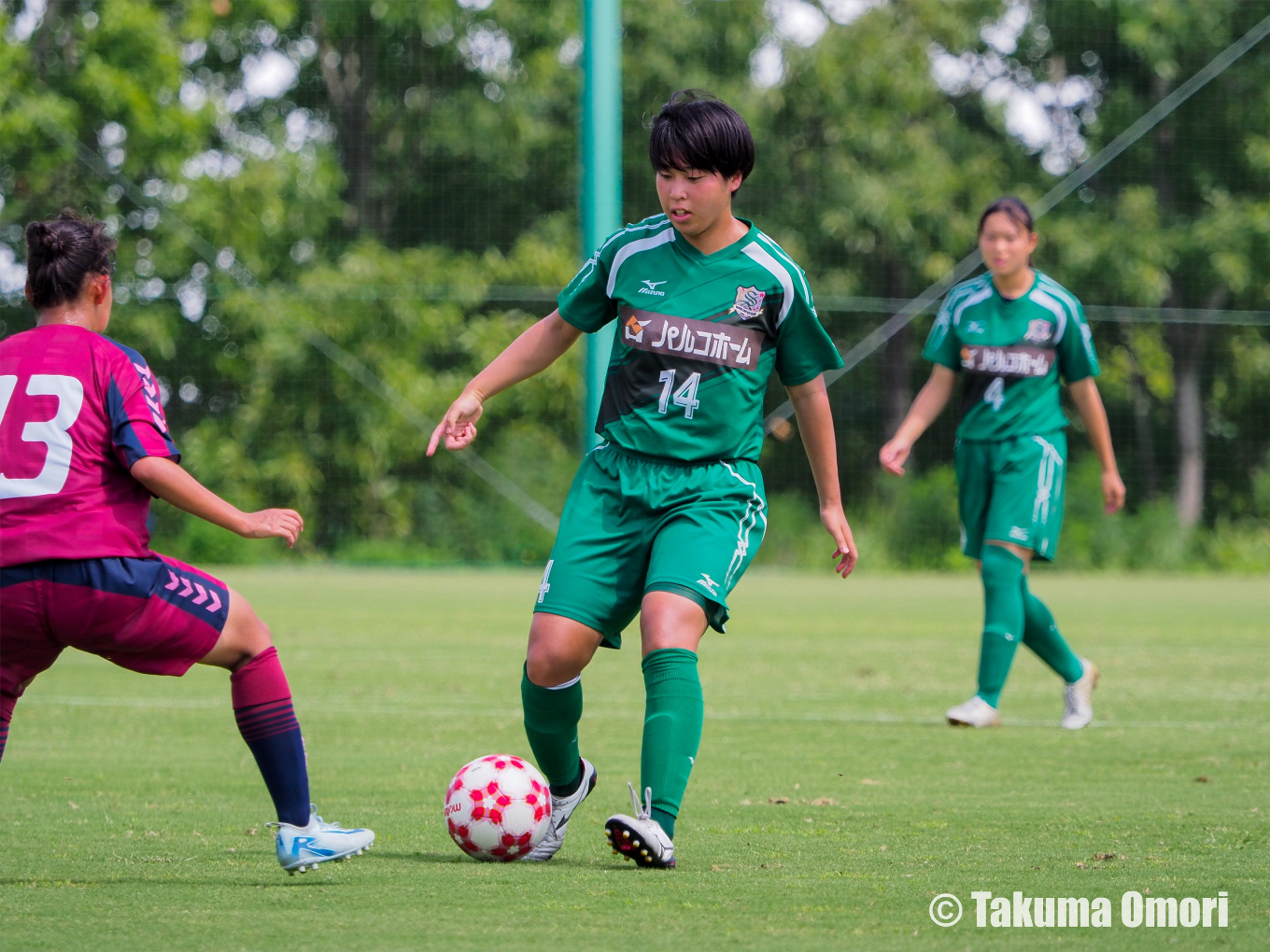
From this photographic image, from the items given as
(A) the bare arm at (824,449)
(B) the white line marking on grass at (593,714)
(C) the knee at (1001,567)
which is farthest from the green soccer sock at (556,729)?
(C) the knee at (1001,567)

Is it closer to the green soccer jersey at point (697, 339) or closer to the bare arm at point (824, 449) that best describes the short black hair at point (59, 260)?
the green soccer jersey at point (697, 339)

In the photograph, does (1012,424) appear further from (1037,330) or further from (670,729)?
(670,729)

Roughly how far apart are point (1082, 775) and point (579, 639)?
2.24 metres

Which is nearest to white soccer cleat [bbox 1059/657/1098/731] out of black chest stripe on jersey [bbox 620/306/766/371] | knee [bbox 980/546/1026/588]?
knee [bbox 980/546/1026/588]

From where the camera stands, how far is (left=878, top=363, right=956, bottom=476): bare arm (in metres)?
6.51

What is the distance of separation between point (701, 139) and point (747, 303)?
429mm

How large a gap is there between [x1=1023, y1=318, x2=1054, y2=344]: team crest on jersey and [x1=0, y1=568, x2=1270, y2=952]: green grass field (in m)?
1.62

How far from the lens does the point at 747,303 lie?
4023 millimetres

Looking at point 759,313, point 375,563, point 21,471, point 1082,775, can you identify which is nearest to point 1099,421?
Result: point 1082,775

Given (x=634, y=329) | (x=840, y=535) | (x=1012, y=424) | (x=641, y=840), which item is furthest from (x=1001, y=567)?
(x=641, y=840)

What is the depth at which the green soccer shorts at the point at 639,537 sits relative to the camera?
12.8 ft

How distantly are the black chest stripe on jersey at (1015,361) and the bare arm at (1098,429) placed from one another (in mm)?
185

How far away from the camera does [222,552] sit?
20.5 metres

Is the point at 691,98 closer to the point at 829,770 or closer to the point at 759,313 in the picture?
the point at 759,313
